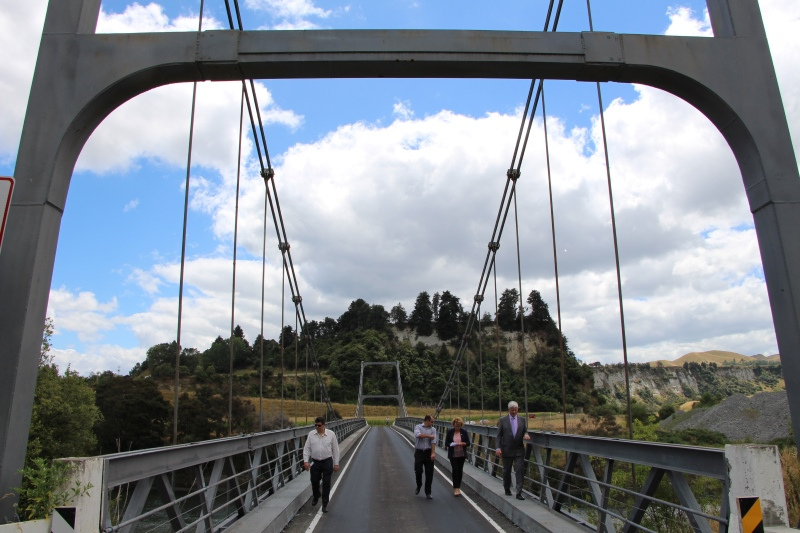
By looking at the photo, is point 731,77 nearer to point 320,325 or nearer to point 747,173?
point 747,173

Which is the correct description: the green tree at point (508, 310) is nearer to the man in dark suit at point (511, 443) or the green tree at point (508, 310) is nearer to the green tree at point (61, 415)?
the green tree at point (61, 415)

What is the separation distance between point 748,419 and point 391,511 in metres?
37.5

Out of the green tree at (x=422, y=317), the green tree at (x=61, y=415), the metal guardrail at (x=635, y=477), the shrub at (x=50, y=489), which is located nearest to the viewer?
the shrub at (x=50, y=489)

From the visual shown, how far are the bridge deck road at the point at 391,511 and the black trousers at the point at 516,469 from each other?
42 cm

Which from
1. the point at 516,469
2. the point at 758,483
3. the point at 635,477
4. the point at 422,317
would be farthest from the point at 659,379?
the point at 758,483

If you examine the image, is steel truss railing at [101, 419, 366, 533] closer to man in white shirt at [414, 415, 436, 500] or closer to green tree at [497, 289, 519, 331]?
man in white shirt at [414, 415, 436, 500]

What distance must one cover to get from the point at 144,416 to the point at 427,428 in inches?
1232

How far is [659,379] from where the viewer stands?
119562 mm

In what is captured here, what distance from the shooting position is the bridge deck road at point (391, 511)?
7.47 meters

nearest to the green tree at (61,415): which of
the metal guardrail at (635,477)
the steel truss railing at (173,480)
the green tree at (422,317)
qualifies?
the steel truss railing at (173,480)

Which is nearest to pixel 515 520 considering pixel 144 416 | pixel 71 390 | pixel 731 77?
pixel 731 77

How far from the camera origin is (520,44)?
17.9 feet

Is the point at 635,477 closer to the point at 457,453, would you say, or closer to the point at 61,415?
the point at 457,453

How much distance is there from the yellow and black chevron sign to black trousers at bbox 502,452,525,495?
5.12 metres
